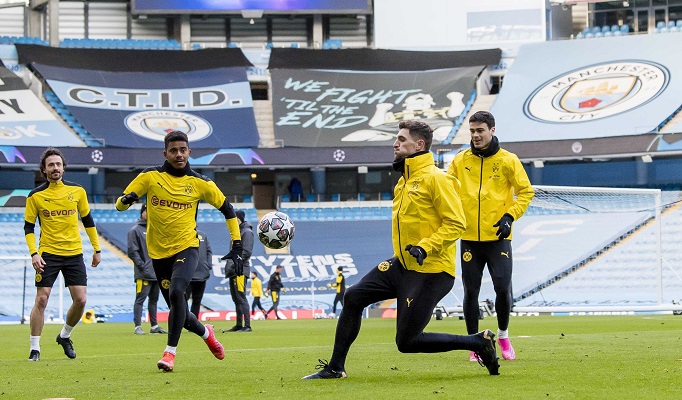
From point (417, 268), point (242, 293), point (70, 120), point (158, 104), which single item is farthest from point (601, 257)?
point (70, 120)

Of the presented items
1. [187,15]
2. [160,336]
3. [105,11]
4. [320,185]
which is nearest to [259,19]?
[187,15]

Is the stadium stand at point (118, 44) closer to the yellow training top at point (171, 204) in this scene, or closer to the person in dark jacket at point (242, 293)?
the person in dark jacket at point (242, 293)

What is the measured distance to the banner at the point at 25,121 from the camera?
130 feet

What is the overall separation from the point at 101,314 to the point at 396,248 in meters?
24.4

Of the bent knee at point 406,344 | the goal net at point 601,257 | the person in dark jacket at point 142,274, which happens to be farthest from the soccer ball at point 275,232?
the goal net at point 601,257

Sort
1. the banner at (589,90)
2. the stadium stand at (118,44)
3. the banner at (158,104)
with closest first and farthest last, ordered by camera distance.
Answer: the banner at (589,90)
the banner at (158,104)
the stadium stand at (118,44)

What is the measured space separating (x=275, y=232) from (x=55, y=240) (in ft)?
7.25

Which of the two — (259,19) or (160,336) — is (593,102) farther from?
(160,336)

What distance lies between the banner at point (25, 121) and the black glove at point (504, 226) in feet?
108

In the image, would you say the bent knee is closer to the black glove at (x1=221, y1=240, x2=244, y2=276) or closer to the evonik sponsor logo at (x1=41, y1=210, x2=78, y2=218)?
the black glove at (x1=221, y1=240, x2=244, y2=276)

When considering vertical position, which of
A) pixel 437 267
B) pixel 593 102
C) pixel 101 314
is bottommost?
pixel 101 314

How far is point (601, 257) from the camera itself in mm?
27062

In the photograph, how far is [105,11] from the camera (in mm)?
50938

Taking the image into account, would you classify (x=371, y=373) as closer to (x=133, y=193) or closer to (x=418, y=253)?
(x=418, y=253)
